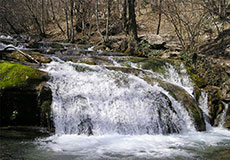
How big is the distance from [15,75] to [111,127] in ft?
9.63

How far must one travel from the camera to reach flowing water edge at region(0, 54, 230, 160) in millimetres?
4223

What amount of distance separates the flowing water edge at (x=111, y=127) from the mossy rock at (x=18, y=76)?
43 centimetres

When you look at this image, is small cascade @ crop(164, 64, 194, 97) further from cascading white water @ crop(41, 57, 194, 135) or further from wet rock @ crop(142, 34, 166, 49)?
wet rock @ crop(142, 34, 166, 49)

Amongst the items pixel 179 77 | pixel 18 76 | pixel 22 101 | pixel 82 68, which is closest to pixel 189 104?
pixel 179 77

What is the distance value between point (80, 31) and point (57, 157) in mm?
23864

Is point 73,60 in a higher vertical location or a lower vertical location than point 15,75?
higher

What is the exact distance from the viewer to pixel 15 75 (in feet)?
19.0

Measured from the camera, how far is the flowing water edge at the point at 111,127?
422 centimetres

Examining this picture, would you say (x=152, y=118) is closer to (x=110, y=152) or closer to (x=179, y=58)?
(x=110, y=152)

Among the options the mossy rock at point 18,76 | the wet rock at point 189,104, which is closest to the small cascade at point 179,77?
the wet rock at point 189,104

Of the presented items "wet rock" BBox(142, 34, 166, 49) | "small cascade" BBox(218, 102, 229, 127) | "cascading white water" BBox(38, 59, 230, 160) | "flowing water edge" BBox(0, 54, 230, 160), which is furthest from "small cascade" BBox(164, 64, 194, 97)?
"wet rock" BBox(142, 34, 166, 49)

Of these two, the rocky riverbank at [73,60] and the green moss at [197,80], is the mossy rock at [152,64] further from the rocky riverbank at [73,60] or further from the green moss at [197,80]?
the green moss at [197,80]

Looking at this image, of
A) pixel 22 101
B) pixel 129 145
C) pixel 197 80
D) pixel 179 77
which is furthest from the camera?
pixel 179 77

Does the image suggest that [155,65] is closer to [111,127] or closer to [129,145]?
[111,127]
